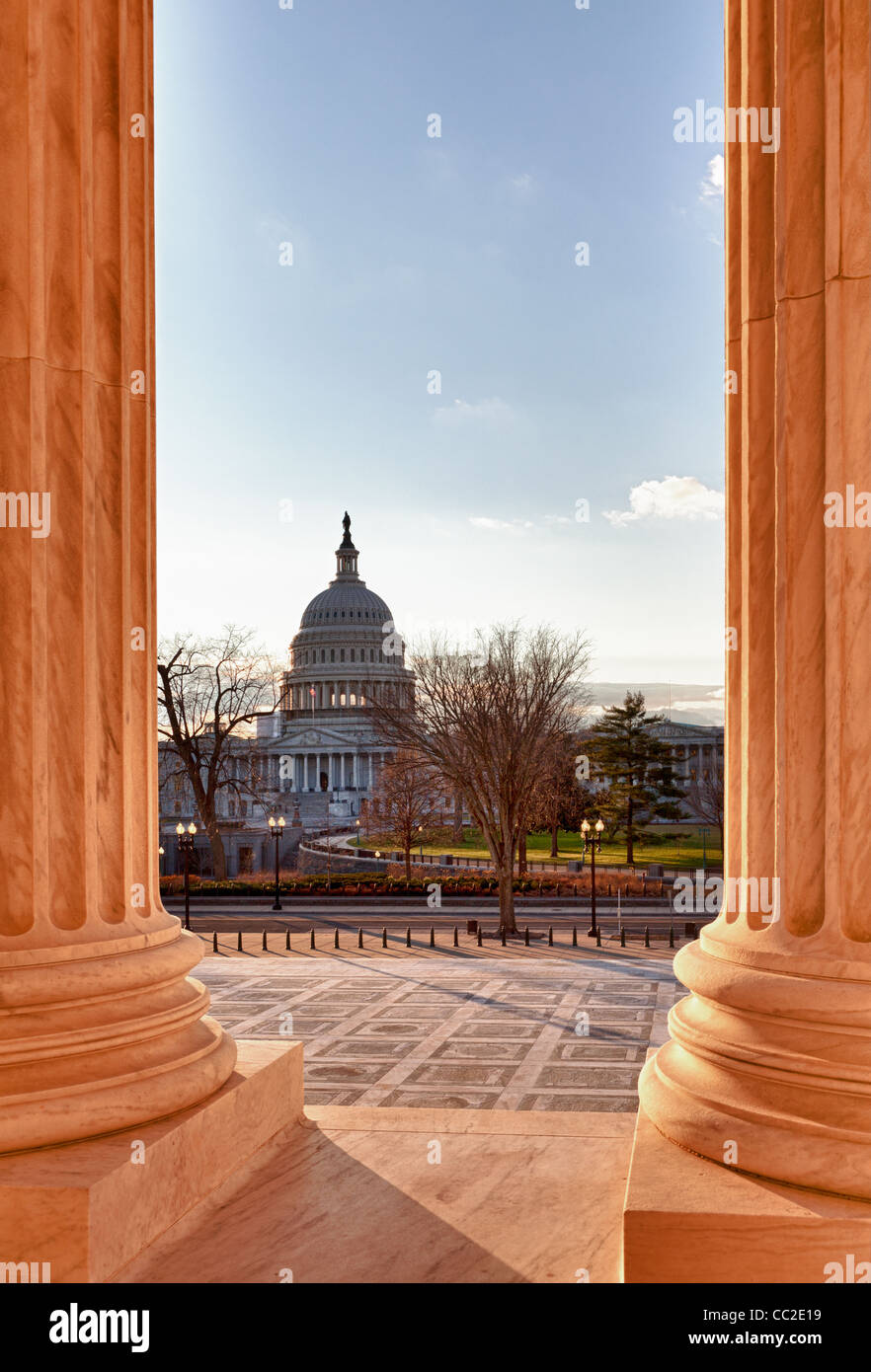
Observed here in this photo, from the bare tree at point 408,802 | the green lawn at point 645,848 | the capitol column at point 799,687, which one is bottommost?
the green lawn at point 645,848

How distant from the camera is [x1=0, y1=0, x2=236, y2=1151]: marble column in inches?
212

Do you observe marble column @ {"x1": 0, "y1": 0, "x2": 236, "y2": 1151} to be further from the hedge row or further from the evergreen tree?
the evergreen tree

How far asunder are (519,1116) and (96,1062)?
3331 millimetres

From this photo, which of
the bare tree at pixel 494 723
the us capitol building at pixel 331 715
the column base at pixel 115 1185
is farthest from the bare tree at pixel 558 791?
the column base at pixel 115 1185

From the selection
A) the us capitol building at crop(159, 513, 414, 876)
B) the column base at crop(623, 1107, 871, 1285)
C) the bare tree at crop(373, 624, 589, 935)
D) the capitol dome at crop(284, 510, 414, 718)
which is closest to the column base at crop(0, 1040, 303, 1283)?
the column base at crop(623, 1107, 871, 1285)

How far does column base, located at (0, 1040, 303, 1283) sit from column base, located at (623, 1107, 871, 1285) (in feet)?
7.35

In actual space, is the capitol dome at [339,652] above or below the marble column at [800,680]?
above

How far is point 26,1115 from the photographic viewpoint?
16.6 ft

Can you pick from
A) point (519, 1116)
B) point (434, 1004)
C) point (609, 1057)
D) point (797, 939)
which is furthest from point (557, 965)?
point (797, 939)

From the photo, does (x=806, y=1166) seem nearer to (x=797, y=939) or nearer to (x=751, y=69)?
(x=797, y=939)

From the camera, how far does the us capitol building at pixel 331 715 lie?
4806 inches

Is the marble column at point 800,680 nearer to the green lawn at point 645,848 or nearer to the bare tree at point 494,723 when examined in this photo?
the bare tree at point 494,723

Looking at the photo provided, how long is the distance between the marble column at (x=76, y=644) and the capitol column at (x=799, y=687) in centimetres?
268

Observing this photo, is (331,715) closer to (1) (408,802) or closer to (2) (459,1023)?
(1) (408,802)
